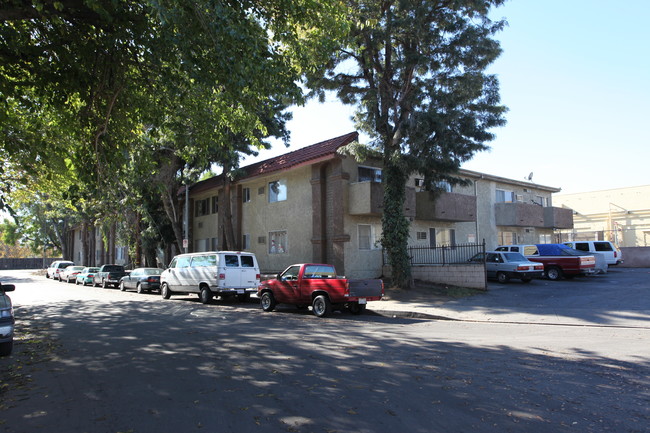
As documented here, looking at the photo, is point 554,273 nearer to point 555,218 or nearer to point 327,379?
point 555,218

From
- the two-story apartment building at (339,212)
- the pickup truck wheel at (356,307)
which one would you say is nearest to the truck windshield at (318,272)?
the pickup truck wheel at (356,307)

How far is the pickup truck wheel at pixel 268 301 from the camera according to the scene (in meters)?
15.3

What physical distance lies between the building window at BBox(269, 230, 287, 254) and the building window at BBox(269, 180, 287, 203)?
6.22 ft

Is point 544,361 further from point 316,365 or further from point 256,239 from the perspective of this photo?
point 256,239

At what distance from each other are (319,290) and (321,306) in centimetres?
48

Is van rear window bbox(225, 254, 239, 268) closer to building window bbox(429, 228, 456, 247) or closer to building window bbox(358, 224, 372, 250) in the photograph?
building window bbox(358, 224, 372, 250)

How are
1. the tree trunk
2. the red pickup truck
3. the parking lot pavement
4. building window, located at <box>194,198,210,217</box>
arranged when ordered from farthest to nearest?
building window, located at <box>194,198,210,217</box>
the tree trunk
the red pickup truck
the parking lot pavement

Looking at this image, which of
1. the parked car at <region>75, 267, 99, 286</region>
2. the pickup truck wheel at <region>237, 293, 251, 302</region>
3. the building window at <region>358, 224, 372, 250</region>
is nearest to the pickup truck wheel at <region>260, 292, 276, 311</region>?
the pickup truck wheel at <region>237, 293, 251, 302</region>

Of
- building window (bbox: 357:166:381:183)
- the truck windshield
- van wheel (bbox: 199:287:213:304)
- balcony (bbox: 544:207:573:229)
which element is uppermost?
building window (bbox: 357:166:381:183)

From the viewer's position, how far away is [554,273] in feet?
77.2

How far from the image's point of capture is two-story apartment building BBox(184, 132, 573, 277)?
21.6 meters

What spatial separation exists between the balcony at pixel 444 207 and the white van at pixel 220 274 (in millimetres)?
10049

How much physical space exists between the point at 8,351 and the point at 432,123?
1462cm

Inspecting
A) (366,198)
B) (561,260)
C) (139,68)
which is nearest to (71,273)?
(366,198)
